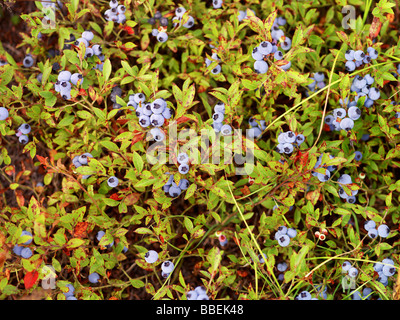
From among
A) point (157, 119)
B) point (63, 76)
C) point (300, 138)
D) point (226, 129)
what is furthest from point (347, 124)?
point (63, 76)

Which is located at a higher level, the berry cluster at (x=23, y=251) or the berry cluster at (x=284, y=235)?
the berry cluster at (x=23, y=251)

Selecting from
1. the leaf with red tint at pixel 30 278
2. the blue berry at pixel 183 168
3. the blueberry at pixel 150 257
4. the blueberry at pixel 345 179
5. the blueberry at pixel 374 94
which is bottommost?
the blueberry at pixel 150 257

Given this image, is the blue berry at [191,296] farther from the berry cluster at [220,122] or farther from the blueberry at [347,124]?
the blueberry at [347,124]

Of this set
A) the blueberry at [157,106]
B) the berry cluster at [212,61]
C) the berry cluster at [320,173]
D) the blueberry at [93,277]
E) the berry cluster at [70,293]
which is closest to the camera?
the blueberry at [157,106]

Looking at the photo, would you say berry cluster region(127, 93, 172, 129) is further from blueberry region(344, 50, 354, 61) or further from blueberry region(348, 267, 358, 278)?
blueberry region(348, 267, 358, 278)

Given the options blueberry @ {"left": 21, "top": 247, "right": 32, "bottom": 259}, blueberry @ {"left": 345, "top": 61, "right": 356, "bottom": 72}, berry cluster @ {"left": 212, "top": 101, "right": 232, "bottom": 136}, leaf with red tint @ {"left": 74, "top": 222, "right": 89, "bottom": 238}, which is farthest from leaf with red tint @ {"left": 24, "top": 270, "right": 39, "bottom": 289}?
blueberry @ {"left": 345, "top": 61, "right": 356, "bottom": 72}

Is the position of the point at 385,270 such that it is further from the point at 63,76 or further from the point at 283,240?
the point at 63,76

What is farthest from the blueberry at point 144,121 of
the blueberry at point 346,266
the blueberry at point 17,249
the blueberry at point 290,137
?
the blueberry at point 346,266
